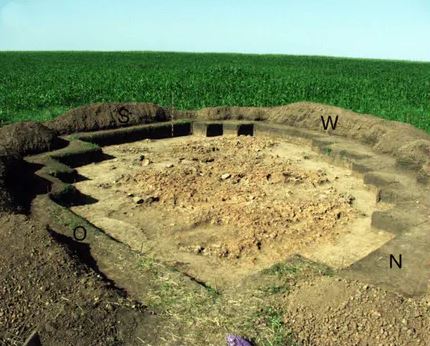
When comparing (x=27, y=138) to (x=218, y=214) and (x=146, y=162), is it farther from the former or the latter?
(x=218, y=214)

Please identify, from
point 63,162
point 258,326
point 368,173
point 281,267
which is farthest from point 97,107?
point 258,326

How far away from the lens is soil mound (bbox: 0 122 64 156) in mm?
7965

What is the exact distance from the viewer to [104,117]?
10281 millimetres

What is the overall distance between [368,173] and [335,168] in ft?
3.96

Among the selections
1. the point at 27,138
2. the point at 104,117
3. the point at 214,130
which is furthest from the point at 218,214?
the point at 104,117

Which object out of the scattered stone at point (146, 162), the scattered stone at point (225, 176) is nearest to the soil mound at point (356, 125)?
the scattered stone at point (225, 176)

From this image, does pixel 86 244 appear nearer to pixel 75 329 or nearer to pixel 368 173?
pixel 75 329

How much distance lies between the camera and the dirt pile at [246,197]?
533 centimetres

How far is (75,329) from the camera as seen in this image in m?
3.04

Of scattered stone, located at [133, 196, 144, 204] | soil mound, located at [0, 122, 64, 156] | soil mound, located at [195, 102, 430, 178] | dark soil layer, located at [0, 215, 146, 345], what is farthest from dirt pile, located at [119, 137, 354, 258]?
soil mound, located at [0, 122, 64, 156]

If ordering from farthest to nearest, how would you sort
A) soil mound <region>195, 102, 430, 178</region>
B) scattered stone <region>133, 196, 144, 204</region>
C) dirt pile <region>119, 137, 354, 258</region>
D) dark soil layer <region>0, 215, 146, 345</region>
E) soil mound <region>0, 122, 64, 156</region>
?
soil mound <region>0, 122, 64, 156</region> < soil mound <region>195, 102, 430, 178</region> < scattered stone <region>133, 196, 144, 204</region> < dirt pile <region>119, 137, 354, 258</region> < dark soil layer <region>0, 215, 146, 345</region>

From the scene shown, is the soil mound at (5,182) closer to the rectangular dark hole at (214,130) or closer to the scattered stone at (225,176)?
the scattered stone at (225,176)

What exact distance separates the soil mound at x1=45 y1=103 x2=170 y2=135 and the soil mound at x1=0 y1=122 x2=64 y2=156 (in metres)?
1.12

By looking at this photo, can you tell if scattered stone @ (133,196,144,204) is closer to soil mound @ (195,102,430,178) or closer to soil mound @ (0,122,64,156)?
soil mound @ (0,122,64,156)
